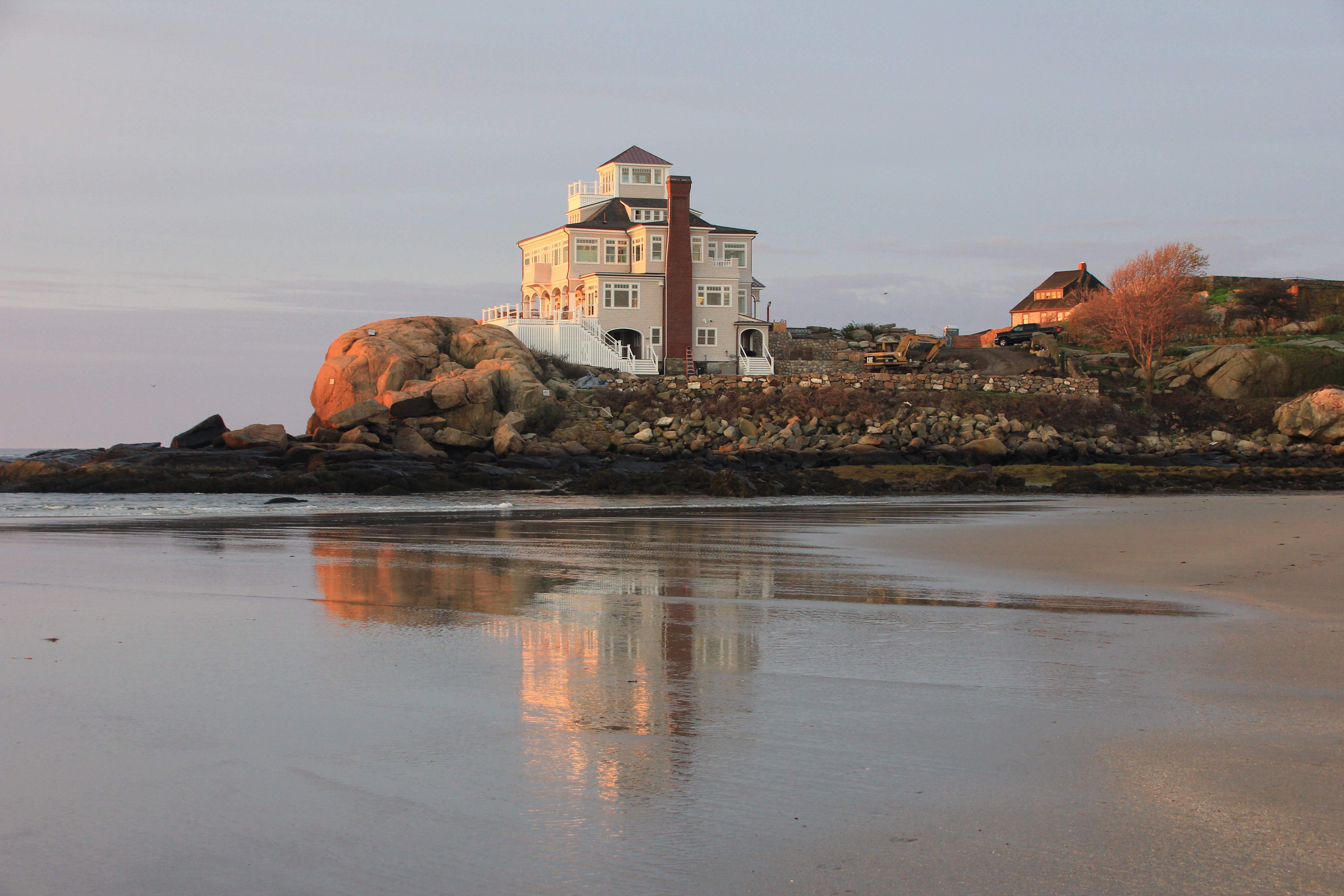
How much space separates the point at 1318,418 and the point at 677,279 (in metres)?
30.5

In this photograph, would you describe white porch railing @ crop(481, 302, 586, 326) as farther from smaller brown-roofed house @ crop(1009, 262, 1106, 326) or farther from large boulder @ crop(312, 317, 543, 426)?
smaller brown-roofed house @ crop(1009, 262, 1106, 326)

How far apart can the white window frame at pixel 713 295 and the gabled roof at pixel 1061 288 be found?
1600 inches

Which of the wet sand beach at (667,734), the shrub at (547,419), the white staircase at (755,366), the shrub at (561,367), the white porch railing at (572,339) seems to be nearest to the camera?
the wet sand beach at (667,734)

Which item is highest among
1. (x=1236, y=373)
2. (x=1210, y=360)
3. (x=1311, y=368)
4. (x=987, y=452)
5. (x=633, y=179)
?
(x=633, y=179)

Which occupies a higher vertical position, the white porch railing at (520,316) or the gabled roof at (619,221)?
the gabled roof at (619,221)

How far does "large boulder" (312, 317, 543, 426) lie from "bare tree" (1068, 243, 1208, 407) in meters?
31.1

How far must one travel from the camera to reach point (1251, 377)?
54.3 metres

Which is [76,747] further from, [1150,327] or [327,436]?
[1150,327]

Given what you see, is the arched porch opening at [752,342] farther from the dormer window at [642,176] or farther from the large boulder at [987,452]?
the large boulder at [987,452]

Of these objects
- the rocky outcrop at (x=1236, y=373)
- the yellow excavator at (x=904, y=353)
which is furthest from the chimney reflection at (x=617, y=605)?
the rocky outcrop at (x=1236, y=373)

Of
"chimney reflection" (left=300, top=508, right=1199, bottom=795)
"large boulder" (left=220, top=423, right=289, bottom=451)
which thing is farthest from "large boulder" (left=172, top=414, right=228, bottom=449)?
"chimney reflection" (left=300, top=508, right=1199, bottom=795)

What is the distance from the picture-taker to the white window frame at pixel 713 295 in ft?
177

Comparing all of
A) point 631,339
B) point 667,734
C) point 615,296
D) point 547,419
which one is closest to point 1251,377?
point 631,339

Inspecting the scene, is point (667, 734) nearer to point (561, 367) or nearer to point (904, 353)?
point (561, 367)
